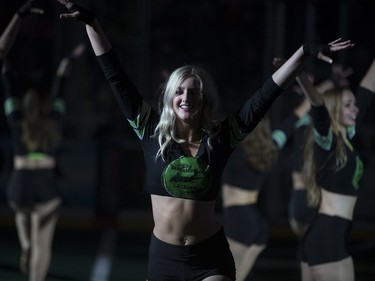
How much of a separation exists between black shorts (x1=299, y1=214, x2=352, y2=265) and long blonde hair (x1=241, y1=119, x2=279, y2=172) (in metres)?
1.54

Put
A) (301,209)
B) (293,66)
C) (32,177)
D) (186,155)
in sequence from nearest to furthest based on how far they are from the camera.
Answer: (293,66) → (186,155) → (301,209) → (32,177)

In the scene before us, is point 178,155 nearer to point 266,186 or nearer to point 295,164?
point 295,164

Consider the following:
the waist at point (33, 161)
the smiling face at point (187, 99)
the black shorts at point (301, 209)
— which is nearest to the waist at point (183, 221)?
the smiling face at point (187, 99)

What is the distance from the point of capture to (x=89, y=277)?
10031mm

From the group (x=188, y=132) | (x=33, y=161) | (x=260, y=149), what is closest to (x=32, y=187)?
(x=33, y=161)

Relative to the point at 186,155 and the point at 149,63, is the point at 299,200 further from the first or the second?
the point at 149,63

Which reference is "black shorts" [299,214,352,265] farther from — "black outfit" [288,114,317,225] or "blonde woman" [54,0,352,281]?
"black outfit" [288,114,317,225]

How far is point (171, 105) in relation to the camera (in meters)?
4.81

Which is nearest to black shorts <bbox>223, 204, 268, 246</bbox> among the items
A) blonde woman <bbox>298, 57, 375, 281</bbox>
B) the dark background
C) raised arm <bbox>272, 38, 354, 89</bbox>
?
blonde woman <bbox>298, 57, 375, 281</bbox>

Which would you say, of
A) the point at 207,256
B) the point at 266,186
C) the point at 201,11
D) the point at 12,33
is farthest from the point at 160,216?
the point at 201,11

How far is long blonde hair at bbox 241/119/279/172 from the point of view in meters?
7.84

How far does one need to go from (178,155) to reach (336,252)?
6.29ft

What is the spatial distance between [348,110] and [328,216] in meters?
0.71

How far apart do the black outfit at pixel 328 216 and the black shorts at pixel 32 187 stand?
11.6 ft
